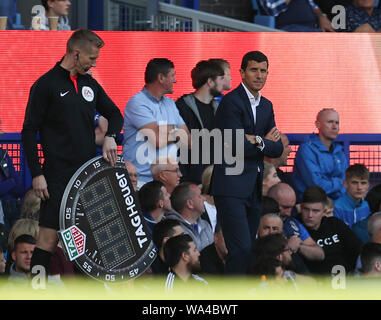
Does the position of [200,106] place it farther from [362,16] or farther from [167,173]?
[362,16]

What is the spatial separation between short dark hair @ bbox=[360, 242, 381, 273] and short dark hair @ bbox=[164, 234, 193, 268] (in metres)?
1.36

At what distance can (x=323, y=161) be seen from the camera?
853 centimetres

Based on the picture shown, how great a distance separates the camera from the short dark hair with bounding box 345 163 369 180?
8594 mm

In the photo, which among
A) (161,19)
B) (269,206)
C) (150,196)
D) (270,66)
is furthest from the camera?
(161,19)

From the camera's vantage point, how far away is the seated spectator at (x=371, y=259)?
25.8 feet

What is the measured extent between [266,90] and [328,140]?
818 millimetres

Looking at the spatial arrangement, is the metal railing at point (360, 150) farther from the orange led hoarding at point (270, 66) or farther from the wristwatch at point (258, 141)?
the wristwatch at point (258, 141)

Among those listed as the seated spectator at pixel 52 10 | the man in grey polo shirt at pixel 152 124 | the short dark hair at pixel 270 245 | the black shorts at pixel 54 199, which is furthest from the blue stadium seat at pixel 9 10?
the short dark hair at pixel 270 245

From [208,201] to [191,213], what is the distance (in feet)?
1.19

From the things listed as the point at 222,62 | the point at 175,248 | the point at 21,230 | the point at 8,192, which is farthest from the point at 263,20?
the point at 21,230

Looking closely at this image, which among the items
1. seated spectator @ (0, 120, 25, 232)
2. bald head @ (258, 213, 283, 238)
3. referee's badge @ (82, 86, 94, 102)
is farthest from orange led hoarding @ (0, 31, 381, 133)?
referee's badge @ (82, 86, 94, 102)

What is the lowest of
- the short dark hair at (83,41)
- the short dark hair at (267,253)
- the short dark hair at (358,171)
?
the short dark hair at (267,253)

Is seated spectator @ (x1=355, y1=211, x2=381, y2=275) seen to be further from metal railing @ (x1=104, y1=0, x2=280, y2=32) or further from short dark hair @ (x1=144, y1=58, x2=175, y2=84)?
metal railing @ (x1=104, y1=0, x2=280, y2=32)

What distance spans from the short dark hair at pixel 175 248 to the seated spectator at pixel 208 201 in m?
0.66
